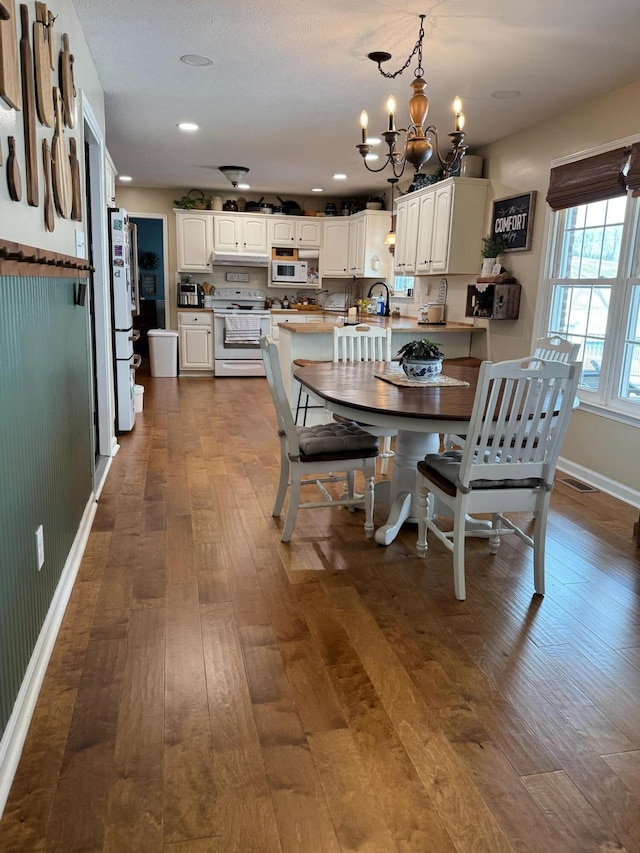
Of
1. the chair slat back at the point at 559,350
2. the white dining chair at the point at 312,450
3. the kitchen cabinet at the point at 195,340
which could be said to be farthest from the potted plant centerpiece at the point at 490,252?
the kitchen cabinet at the point at 195,340

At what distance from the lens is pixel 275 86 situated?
3.90m

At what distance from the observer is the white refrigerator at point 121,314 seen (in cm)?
445

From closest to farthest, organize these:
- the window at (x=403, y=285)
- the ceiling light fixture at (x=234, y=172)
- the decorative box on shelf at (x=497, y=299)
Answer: the decorative box on shelf at (x=497, y=299), the ceiling light fixture at (x=234, y=172), the window at (x=403, y=285)

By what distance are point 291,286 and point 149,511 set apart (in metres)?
5.91

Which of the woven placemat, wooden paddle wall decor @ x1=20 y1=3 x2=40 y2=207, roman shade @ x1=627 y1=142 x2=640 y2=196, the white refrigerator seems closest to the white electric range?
the white refrigerator

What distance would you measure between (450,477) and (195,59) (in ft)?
9.20

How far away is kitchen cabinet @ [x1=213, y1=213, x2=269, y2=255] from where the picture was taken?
8.16 meters

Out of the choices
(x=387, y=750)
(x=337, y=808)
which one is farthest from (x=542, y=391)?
(x=337, y=808)

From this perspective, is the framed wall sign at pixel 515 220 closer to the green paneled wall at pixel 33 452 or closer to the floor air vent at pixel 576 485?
the floor air vent at pixel 576 485

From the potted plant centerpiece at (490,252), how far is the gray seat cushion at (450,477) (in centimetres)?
281

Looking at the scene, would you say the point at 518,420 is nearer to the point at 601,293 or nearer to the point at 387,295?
the point at 601,293

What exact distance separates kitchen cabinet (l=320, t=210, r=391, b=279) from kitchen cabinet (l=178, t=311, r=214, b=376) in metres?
1.82

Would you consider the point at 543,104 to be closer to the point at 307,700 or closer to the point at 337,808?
the point at 307,700

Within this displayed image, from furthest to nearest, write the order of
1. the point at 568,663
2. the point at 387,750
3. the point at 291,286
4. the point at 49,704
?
the point at 291,286, the point at 568,663, the point at 49,704, the point at 387,750
